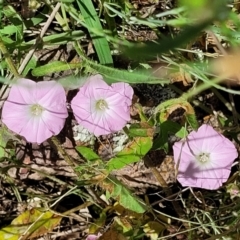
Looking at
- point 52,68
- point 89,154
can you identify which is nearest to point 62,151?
point 89,154

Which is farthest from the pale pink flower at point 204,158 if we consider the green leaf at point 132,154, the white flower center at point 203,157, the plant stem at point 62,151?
Result: the plant stem at point 62,151

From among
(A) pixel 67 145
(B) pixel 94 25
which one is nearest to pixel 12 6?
(B) pixel 94 25

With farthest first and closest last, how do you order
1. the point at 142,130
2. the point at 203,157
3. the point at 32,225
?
the point at 32,225
the point at 203,157
the point at 142,130

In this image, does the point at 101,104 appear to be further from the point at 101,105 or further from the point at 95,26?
the point at 95,26

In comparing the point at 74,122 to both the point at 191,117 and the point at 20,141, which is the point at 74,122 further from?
the point at 191,117

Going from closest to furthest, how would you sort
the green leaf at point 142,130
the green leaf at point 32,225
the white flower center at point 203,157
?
1. the green leaf at point 142,130
2. the white flower center at point 203,157
3. the green leaf at point 32,225

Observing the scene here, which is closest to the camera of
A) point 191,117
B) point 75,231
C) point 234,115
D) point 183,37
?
point 183,37

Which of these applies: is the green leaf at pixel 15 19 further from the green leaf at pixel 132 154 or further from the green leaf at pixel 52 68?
the green leaf at pixel 132 154
